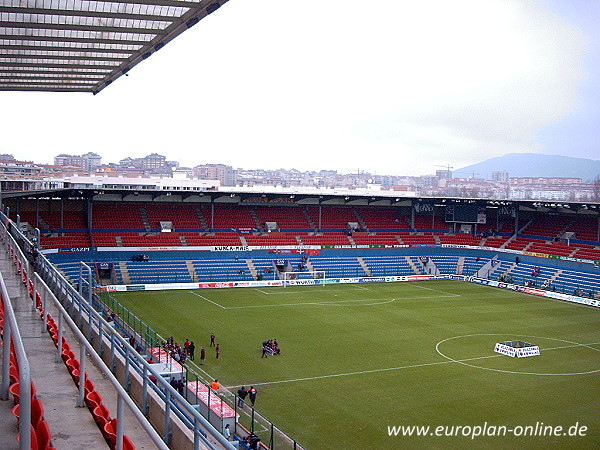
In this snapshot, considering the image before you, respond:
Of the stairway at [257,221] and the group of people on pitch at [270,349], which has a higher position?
the stairway at [257,221]

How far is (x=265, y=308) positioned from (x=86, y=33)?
25.4m

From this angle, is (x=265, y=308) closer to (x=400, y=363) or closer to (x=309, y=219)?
(x=400, y=363)

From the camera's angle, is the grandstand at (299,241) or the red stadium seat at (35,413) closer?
the red stadium seat at (35,413)

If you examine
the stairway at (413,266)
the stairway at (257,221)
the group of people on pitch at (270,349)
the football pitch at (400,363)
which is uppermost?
the stairway at (257,221)

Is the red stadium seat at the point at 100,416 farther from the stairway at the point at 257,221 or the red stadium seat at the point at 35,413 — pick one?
the stairway at the point at 257,221

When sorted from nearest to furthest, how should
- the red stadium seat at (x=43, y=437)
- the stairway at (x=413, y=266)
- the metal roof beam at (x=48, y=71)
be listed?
the red stadium seat at (x=43, y=437) → the metal roof beam at (x=48, y=71) → the stairway at (x=413, y=266)

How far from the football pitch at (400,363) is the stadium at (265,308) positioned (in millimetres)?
152

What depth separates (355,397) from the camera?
77.9ft

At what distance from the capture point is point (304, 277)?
55781mm

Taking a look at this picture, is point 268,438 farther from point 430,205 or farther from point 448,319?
point 430,205

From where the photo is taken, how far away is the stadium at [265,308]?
10.0m

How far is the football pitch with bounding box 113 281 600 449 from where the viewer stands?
2070 centimetres

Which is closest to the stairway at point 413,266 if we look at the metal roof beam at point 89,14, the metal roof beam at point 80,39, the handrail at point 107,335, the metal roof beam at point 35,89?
the metal roof beam at point 35,89

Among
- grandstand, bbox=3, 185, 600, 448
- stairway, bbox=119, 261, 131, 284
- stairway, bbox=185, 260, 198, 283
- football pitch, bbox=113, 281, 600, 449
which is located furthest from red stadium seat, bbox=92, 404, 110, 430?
stairway, bbox=185, 260, 198, 283
